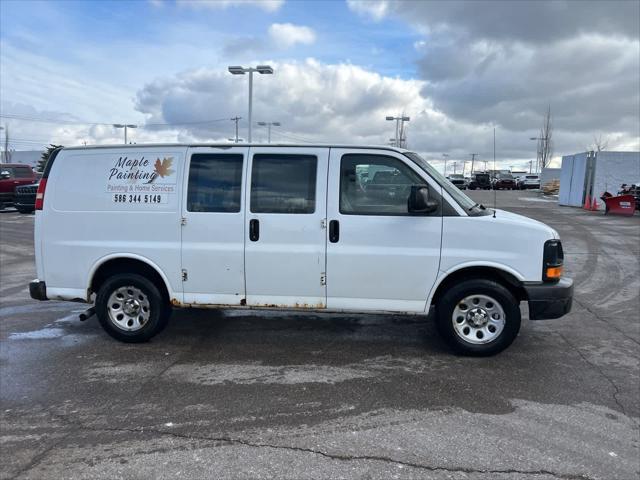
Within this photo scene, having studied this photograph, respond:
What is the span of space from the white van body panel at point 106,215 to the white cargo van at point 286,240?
0.04 feet

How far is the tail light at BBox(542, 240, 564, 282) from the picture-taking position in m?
4.86

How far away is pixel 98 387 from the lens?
14.6 feet

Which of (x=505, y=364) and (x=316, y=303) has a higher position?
(x=316, y=303)

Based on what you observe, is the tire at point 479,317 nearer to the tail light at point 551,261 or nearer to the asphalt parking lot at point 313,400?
the asphalt parking lot at point 313,400

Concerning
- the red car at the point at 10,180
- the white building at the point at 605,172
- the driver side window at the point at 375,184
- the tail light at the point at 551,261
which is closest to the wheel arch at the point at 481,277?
the tail light at the point at 551,261

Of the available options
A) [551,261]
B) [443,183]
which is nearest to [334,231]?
[443,183]

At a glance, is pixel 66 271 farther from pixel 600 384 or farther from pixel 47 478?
pixel 600 384

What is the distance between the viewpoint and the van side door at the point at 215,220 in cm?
518

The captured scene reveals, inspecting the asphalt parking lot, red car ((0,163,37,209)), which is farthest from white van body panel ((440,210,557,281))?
red car ((0,163,37,209))

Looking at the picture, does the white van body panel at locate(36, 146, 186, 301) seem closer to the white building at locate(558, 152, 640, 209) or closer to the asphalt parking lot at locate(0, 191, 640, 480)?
the asphalt parking lot at locate(0, 191, 640, 480)

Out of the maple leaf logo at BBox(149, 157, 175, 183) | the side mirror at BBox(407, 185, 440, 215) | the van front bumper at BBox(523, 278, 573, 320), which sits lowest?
the van front bumper at BBox(523, 278, 573, 320)

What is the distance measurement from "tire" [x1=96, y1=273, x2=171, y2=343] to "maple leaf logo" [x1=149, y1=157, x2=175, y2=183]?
111 centimetres

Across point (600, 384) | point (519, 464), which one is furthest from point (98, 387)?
point (600, 384)

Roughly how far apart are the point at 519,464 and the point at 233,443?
6.22 ft
